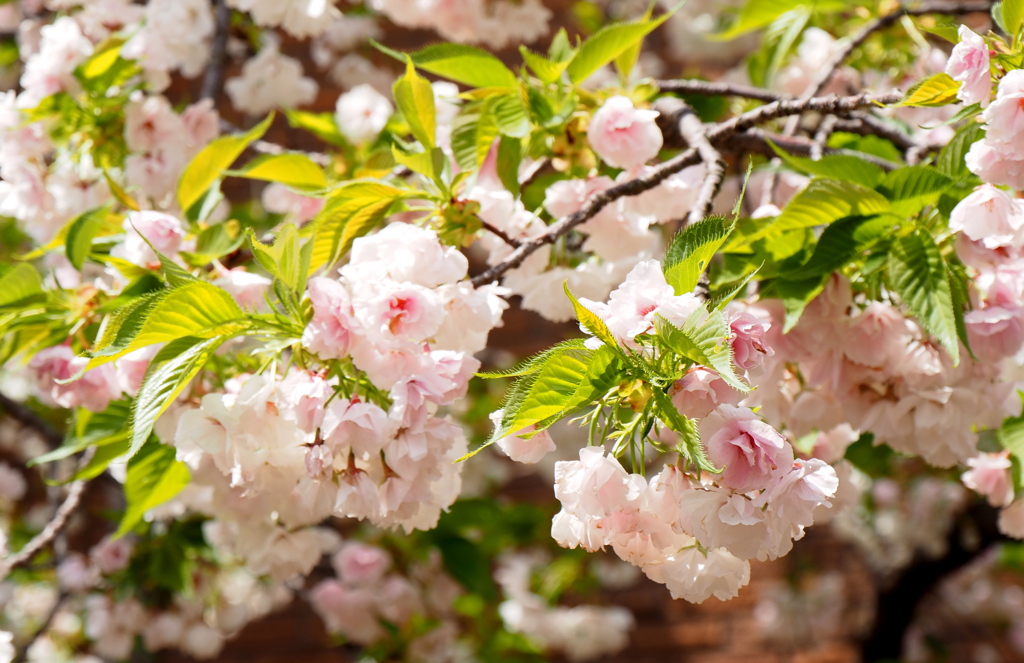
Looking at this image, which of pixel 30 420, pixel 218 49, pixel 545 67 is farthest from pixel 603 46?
pixel 30 420

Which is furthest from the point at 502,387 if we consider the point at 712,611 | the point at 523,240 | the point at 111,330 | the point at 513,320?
the point at 111,330

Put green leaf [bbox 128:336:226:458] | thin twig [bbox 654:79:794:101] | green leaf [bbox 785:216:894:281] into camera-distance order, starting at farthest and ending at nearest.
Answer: thin twig [bbox 654:79:794:101] < green leaf [bbox 785:216:894:281] < green leaf [bbox 128:336:226:458]

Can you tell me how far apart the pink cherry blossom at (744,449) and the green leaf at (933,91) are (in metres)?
0.34

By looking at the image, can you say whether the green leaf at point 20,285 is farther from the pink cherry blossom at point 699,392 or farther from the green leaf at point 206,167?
the pink cherry blossom at point 699,392

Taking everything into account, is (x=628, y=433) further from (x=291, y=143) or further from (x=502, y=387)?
(x=291, y=143)

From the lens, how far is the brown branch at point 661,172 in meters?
0.82

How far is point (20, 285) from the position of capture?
947mm

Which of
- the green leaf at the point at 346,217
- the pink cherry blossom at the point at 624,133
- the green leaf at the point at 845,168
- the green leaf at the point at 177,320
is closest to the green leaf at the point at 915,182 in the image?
the green leaf at the point at 845,168

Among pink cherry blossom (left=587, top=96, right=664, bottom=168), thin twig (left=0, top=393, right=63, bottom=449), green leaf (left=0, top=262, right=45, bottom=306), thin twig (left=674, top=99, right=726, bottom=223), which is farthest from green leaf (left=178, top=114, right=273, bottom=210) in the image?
thin twig (left=0, top=393, right=63, bottom=449)

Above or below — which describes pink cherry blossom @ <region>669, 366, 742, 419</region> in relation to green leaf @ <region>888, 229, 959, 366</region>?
above

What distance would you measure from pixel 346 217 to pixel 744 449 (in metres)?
0.45

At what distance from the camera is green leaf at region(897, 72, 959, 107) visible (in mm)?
732

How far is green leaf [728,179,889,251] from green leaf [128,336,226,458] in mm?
477

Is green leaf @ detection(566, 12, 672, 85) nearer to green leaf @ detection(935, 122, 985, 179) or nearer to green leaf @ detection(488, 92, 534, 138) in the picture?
green leaf @ detection(488, 92, 534, 138)
